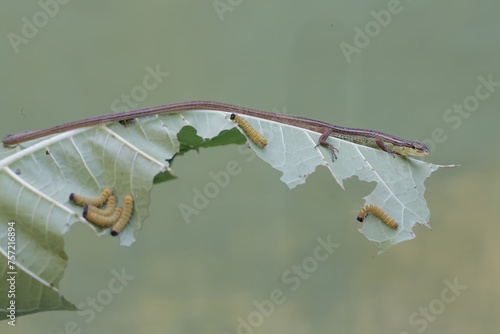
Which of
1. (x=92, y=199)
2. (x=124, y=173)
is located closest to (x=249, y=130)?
(x=124, y=173)

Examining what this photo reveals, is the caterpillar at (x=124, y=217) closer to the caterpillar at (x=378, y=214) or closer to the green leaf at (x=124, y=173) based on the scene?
the green leaf at (x=124, y=173)

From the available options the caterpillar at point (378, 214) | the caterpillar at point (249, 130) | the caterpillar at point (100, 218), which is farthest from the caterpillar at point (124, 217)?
the caterpillar at point (378, 214)

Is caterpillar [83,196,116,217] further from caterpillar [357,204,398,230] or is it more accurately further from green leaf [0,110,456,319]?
caterpillar [357,204,398,230]

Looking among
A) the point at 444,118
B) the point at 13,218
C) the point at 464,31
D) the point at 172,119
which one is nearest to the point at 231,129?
the point at 172,119

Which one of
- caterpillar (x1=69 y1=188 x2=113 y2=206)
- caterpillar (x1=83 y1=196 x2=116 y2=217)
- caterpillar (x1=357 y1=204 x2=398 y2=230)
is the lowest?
Result: caterpillar (x1=357 y1=204 x2=398 y2=230)

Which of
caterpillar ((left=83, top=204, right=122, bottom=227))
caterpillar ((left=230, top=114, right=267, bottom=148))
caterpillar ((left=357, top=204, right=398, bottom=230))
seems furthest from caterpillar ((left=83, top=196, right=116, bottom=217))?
caterpillar ((left=357, top=204, right=398, bottom=230))

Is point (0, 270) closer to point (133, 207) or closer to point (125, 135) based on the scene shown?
point (133, 207)
